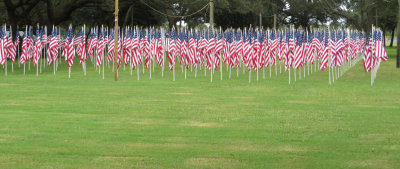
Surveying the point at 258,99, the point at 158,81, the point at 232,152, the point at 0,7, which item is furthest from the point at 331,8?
the point at 232,152

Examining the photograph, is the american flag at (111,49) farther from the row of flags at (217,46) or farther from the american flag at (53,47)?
the american flag at (53,47)

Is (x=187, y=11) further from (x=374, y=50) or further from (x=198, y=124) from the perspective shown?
(x=198, y=124)

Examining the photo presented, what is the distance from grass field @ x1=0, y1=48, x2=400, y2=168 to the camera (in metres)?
10.4

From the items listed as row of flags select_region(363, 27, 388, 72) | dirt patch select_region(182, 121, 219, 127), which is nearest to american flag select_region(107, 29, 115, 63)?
row of flags select_region(363, 27, 388, 72)

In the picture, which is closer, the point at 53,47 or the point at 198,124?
the point at 198,124

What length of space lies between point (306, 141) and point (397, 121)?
398 cm

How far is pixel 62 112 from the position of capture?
56.0 ft

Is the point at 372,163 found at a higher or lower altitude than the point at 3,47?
lower

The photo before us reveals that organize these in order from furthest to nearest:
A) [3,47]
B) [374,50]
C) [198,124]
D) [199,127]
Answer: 1. [3,47]
2. [374,50]
3. [198,124]
4. [199,127]

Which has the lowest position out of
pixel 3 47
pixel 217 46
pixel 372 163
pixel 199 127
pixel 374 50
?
pixel 372 163

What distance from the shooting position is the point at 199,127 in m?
14.3

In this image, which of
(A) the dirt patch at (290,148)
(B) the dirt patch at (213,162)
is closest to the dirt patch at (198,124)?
(A) the dirt patch at (290,148)

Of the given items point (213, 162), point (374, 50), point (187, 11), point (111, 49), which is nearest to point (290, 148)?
point (213, 162)

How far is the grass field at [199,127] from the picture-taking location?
411 inches
